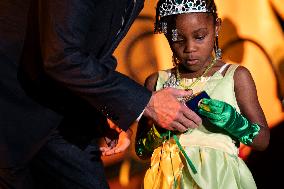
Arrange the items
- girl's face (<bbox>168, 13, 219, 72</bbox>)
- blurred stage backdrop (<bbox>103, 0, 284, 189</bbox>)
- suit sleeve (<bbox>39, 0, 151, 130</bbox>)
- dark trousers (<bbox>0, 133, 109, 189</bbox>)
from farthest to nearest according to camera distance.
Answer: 1. blurred stage backdrop (<bbox>103, 0, 284, 189</bbox>)
2. girl's face (<bbox>168, 13, 219, 72</bbox>)
3. dark trousers (<bbox>0, 133, 109, 189</bbox>)
4. suit sleeve (<bbox>39, 0, 151, 130</bbox>)

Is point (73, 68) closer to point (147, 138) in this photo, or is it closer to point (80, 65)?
point (80, 65)

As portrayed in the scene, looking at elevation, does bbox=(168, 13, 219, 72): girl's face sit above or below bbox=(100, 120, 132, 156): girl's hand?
above

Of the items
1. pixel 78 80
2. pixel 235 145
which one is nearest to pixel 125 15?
pixel 78 80

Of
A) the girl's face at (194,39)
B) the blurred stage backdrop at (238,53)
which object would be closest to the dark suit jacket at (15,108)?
the girl's face at (194,39)

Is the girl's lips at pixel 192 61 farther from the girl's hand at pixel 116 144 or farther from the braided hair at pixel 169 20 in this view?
the girl's hand at pixel 116 144

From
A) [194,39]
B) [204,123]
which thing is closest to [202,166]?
[204,123]

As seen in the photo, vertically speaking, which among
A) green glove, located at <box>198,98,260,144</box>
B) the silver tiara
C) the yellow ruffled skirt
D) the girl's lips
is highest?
the silver tiara

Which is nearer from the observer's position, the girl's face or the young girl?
the young girl

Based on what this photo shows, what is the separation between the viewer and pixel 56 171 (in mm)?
1511

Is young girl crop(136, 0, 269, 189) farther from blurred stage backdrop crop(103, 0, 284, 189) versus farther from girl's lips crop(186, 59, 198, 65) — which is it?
blurred stage backdrop crop(103, 0, 284, 189)

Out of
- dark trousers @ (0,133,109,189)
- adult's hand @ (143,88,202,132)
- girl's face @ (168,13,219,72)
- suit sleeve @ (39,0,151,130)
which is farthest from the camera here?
girl's face @ (168,13,219,72)

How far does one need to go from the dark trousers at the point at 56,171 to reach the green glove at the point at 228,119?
1.46ft

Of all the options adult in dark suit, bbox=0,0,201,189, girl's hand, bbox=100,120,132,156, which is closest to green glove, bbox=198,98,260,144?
adult in dark suit, bbox=0,0,201,189

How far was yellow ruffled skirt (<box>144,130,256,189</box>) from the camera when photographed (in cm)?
166
